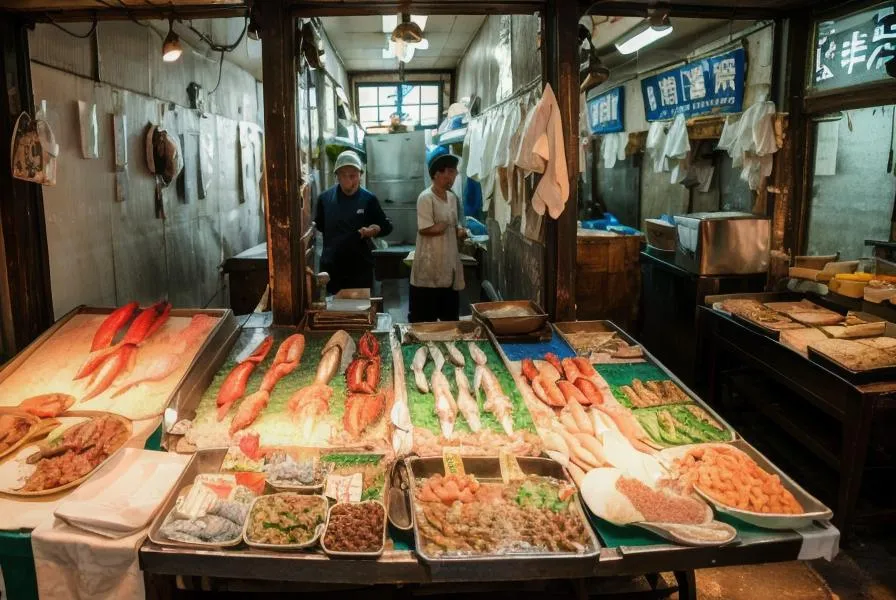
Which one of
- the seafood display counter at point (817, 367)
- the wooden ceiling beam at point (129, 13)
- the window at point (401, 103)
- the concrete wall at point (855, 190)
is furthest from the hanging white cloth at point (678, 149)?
the window at point (401, 103)

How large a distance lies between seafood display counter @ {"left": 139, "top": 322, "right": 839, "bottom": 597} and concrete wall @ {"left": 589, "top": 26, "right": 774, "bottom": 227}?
4204 mm

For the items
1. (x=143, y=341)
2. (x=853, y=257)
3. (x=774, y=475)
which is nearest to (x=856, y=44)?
(x=853, y=257)

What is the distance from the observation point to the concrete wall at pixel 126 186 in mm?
5055

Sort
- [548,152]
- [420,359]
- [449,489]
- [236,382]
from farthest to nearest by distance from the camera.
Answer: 1. [548,152]
2. [420,359]
3. [236,382]
4. [449,489]

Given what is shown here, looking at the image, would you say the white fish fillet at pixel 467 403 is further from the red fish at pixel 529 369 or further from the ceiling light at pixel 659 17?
the ceiling light at pixel 659 17

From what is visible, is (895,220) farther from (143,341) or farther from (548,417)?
(143,341)

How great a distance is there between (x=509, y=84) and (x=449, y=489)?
22.0ft

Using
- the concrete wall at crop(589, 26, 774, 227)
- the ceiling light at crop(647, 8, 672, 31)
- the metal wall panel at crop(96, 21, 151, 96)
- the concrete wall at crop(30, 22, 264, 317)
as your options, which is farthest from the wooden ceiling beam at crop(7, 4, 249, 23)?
the concrete wall at crop(589, 26, 774, 227)

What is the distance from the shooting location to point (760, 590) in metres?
4.10

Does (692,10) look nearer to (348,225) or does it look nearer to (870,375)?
(870,375)

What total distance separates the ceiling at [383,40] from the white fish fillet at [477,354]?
8.59 metres

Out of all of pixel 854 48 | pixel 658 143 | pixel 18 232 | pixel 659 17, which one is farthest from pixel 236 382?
pixel 658 143

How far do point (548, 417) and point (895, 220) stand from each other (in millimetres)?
4488

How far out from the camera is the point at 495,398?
3.88m
